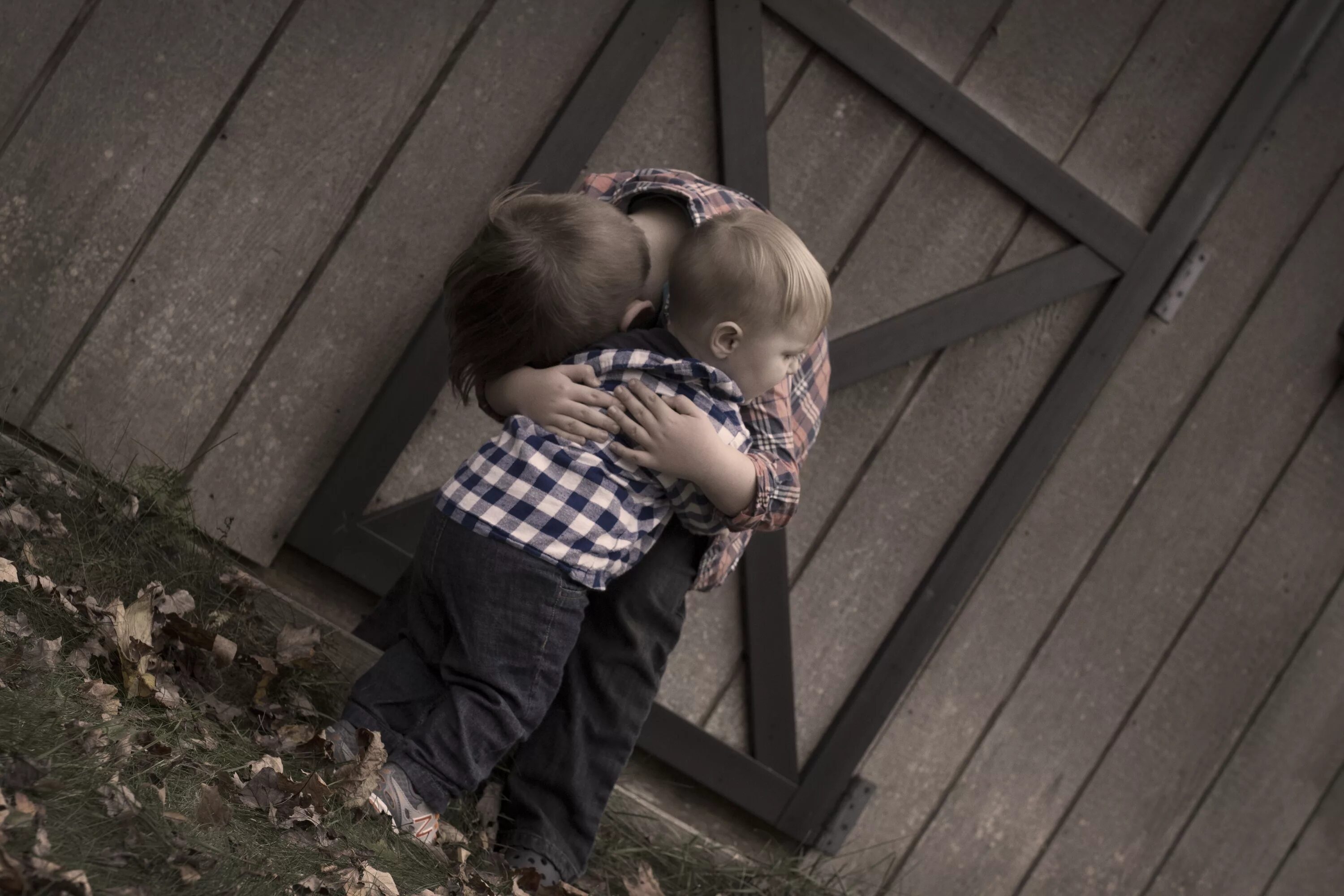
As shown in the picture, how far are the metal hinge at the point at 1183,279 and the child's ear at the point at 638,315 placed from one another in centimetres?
150

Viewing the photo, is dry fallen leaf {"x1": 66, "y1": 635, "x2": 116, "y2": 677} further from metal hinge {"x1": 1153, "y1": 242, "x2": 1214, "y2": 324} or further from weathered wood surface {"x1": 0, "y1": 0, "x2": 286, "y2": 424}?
metal hinge {"x1": 1153, "y1": 242, "x2": 1214, "y2": 324}

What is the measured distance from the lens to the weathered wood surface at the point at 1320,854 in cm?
319

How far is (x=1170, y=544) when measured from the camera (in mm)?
2996

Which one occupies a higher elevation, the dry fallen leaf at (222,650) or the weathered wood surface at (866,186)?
the weathered wood surface at (866,186)

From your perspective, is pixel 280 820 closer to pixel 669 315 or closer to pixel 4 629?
pixel 4 629

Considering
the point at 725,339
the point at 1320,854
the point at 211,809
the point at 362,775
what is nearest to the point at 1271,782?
the point at 1320,854

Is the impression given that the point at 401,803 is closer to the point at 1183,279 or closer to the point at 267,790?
the point at 267,790

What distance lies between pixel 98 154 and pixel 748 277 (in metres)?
1.49

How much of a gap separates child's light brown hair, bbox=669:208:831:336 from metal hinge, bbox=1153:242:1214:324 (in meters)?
1.34

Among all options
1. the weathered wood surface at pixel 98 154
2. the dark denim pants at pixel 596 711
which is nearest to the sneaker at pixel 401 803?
the dark denim pants at pixel 596 711

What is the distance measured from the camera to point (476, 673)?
1879 mm

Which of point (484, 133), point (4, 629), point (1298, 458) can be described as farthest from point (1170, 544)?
point (4, 629)

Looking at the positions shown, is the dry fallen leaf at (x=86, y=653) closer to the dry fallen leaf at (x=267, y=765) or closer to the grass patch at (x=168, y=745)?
the grass patch at (x=168, y=745)

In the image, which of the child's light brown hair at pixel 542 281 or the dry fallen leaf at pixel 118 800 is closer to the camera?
Answer: the dry fallen leaf at pixel 118 800
